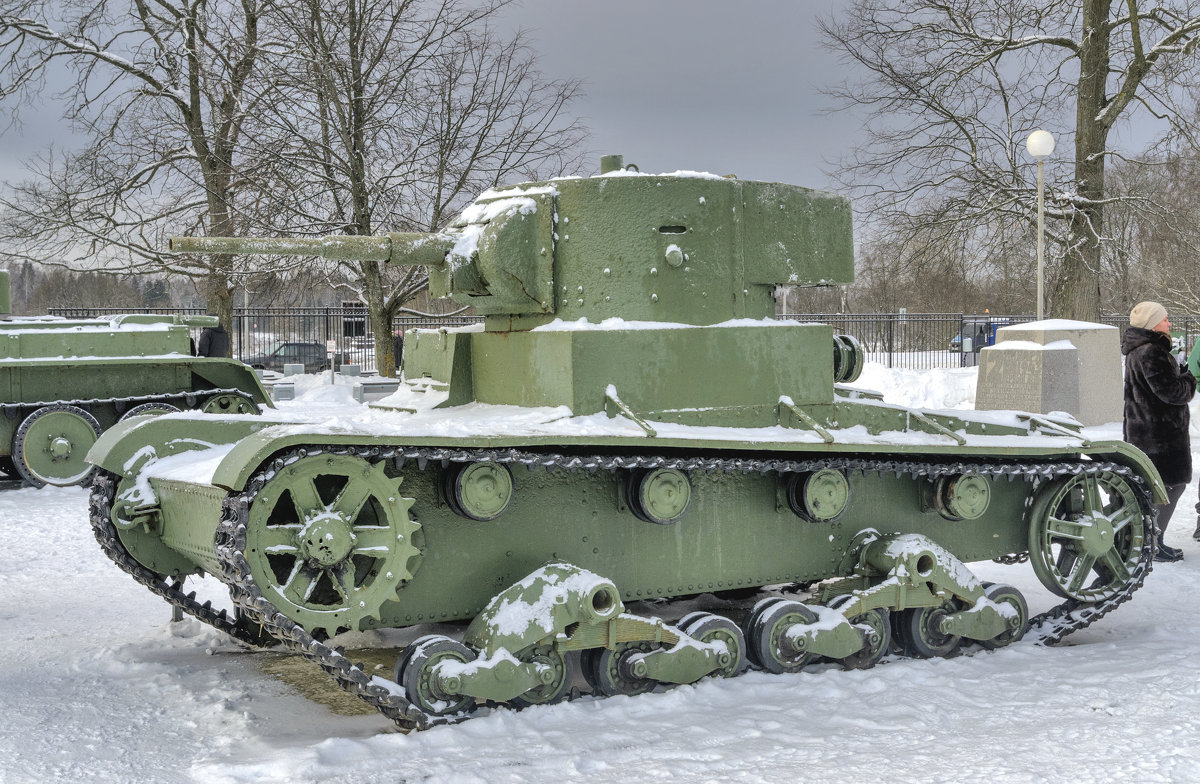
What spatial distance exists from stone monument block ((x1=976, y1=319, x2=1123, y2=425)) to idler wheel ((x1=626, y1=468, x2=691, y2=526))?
39.1ft

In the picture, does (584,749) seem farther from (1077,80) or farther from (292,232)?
(1077,80)

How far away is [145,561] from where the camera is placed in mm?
7242

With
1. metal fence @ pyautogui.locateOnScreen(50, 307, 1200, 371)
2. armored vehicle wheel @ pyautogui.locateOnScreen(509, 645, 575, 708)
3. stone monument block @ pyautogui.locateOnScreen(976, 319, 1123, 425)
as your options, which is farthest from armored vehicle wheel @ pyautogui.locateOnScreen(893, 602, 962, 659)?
metal fence @ pyautogui.locateOnScreen(50, 307, 1200, 371)

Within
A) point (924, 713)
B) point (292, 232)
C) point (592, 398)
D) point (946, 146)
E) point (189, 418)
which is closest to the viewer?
point (924, 713)

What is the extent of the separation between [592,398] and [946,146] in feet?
62.4

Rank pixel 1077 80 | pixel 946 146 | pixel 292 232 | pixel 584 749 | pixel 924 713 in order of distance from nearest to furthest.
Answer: pixel 584 749 < pixel 924 713 < pixel 292 232 < pixel 1077 80 < pixel 946 146

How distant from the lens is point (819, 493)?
23.1 feet

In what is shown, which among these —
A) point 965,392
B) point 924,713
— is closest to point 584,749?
point 924,713

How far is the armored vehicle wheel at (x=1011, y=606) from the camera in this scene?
758 centimetres

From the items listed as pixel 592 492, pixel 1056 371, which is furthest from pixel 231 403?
pixel 1056 371

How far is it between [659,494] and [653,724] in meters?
1.30

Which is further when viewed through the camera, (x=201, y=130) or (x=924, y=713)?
(x=201, y=130)

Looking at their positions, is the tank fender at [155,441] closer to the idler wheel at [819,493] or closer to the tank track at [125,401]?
the idler wheel at [819,493]

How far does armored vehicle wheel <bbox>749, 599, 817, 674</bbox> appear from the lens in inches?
267
